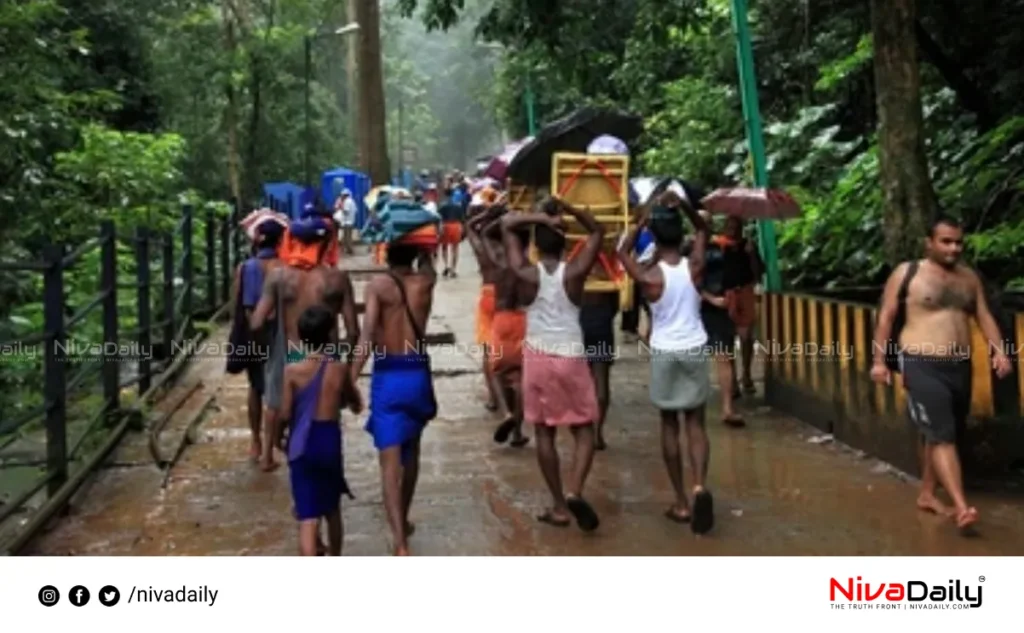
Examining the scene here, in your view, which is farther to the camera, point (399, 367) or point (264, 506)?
point (264, 506)

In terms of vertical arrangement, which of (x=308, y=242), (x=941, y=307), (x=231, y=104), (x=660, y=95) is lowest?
(x=941, y=307)

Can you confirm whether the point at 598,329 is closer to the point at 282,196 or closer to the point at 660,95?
the point at 660,95

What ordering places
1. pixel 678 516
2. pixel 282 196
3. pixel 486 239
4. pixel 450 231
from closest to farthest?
pixel 678 516, pixel 486 239, pixel 450 231, pixel 282 196

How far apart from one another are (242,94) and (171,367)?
730 inches

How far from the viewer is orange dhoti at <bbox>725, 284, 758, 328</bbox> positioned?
8453 mm

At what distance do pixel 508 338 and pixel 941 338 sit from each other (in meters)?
2.57

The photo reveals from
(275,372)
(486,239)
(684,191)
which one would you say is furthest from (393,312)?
(684,191)

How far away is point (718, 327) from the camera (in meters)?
8.06

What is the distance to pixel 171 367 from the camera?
966 centimetres

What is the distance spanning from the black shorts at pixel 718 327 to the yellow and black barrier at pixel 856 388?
479 mm

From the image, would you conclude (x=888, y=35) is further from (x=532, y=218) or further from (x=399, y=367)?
(x=399, y=367)
